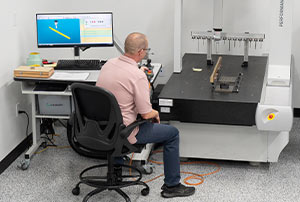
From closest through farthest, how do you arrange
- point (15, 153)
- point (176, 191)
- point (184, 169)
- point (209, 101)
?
point (176, 191), point (209, 101), point (184, 169), point (15, 153)

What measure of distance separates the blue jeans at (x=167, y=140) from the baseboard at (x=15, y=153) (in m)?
1.29

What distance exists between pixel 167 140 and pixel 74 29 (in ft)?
4.79

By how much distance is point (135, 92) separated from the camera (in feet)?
10.2

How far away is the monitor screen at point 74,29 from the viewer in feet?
13.8

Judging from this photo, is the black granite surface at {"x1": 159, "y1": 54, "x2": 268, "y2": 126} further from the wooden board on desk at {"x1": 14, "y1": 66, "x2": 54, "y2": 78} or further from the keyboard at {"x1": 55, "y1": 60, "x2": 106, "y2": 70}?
the wooden board on desk at {"x1": 14, "y1": 66, "x2": 54, "y2": 78}

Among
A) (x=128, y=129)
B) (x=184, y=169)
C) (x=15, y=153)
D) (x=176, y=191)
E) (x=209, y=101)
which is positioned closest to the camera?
(x=128, y=129)

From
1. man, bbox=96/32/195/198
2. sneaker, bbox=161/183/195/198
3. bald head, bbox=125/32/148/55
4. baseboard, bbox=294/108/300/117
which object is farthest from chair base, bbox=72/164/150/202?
baseboard, bbox=294/108/300/117

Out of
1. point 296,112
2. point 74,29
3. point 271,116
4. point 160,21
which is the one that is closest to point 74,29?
point 74,29

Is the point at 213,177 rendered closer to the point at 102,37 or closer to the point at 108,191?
the point at 108,191

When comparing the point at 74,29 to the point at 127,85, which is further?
the point at 74,29

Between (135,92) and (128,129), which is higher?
(135,92)

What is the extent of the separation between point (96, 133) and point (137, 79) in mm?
416

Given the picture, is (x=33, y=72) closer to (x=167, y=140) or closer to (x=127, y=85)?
(x=127, y=85)

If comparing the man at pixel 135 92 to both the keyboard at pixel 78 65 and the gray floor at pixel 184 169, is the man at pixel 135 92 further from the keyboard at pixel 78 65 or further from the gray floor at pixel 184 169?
the keyboard at pixel 78 65
